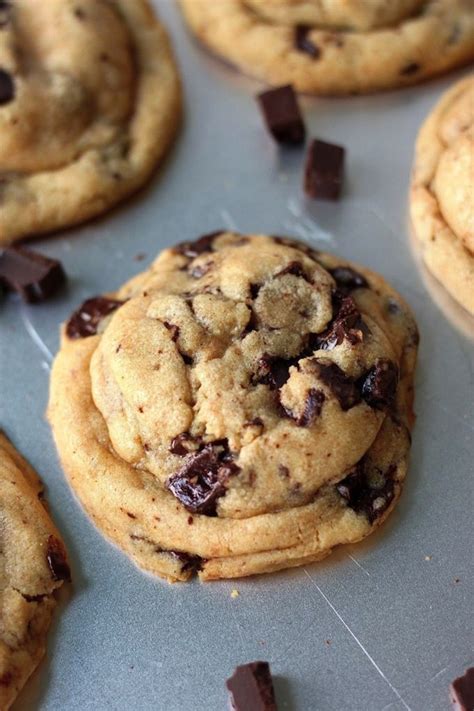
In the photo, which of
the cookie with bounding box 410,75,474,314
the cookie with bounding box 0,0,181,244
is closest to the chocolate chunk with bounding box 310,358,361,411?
the cookie with bounding box 410,75,474,314

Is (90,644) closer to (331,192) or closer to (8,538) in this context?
(8,538)

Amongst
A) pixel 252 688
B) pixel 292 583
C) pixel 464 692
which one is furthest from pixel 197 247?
pixel 464 692

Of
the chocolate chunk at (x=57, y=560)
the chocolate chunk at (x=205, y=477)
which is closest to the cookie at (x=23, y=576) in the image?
the chocolate chunk at (x=57, y=560)

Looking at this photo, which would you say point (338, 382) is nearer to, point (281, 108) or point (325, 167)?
point (325, 167)

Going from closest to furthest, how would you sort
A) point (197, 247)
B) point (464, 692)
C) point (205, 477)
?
1. point (464, 692)
2. point (205, 477)
3. point (197, 247)

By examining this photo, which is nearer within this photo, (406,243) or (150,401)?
(150,401)

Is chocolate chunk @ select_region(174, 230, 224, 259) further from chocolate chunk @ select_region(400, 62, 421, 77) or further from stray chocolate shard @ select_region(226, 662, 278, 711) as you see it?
stray chocolate shard @ select_region(226, 662, 278, 711)

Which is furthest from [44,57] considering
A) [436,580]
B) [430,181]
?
[436,580]

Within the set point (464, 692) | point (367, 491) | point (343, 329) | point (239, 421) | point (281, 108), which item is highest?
point (281, 108)
